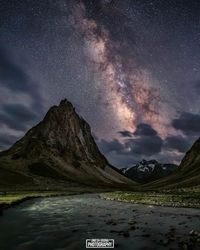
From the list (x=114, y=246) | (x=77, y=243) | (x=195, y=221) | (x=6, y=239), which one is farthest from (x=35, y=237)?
(x=195, y=221)

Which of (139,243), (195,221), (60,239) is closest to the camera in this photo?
(139,243)

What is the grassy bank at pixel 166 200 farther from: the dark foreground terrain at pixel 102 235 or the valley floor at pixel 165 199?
the dark foreground terrain at pixel 102 235

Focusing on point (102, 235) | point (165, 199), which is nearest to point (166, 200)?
A: point (165, 199)

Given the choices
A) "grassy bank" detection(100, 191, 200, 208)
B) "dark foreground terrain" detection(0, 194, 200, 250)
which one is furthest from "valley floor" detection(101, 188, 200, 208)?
"dark foreground terrain" detection(0, 194, 200, 250)

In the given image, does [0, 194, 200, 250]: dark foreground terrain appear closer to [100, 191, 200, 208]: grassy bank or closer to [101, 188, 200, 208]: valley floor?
[100, 191, 200, 208]: grassy bank

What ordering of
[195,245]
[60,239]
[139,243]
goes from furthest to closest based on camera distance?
[60,239]
[139,243]
[195,245]

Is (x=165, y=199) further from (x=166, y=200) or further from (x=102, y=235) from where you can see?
(x=102, y=235)

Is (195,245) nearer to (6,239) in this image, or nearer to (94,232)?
(94,232)

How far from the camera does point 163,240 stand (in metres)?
24.1

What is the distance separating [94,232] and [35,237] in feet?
17.6

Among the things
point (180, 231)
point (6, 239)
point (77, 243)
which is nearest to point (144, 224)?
point (180, 231)

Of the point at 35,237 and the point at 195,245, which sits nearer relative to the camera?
the point at 195,245

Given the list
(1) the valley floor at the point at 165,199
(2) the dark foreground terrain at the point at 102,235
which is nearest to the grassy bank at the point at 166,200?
(1) the valley floor at the point at 165,199

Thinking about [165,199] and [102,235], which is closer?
[102,235]
